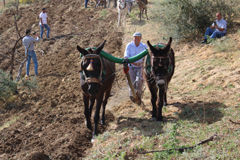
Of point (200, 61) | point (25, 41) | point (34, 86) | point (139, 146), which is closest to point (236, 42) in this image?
point (200, 61)

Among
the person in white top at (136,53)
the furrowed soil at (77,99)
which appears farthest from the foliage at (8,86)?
the person in white top at (136,53)

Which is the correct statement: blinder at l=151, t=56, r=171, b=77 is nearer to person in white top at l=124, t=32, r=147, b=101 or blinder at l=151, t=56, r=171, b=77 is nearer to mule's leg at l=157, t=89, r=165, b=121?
mule's leg at l=157, t=89, r=165, b=121

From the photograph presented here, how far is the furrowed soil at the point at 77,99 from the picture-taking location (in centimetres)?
509

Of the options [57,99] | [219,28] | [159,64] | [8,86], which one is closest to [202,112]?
[159,64]

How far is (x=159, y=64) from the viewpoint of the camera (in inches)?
179

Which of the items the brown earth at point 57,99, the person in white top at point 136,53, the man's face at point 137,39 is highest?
the man's face at point 137,39

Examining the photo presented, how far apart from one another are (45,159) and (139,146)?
1914 millimetres

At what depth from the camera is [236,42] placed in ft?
27.9

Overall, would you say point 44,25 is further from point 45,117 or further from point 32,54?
point 45,117

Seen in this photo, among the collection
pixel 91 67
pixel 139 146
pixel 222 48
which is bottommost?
pixel 139 146

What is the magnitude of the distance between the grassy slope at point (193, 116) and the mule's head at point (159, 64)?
97cm

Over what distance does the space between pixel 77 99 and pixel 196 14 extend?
6725mm

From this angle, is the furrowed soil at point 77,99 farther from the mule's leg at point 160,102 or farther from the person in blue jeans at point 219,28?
the person in blue jeans at point 219,28

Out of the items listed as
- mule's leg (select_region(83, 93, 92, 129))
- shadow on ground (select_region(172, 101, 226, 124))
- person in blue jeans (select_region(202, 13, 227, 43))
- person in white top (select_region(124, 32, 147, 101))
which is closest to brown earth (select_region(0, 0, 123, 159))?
mule's leg (select_region(83, 93, 92, 129))
